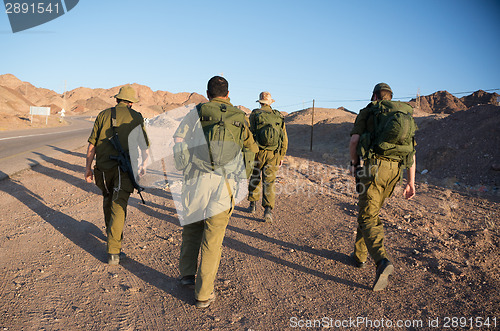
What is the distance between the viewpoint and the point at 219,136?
9.30ft

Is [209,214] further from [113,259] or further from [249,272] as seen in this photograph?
[113,259]

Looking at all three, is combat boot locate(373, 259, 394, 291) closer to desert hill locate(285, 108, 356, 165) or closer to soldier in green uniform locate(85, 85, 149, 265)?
soldier in green uniform locate(85, 85, 149, 265)

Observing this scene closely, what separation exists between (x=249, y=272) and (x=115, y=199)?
1.69 meters

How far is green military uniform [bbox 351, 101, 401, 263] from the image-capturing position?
11.1 ft

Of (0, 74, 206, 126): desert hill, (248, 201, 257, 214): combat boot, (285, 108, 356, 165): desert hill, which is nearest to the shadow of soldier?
(248, 201, 257, 214): combat boot

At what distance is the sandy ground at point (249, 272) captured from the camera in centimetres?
280

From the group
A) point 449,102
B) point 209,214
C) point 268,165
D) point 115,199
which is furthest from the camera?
point 449,102

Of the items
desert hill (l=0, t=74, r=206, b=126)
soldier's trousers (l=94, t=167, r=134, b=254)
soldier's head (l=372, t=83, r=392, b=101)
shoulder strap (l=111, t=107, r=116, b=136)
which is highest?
desert hill (l=0, t=74, r=206, b=126)

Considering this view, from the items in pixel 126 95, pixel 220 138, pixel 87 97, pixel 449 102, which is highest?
pixel 87 97

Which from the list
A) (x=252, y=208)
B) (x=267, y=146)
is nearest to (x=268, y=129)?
(x=267, y=146)
